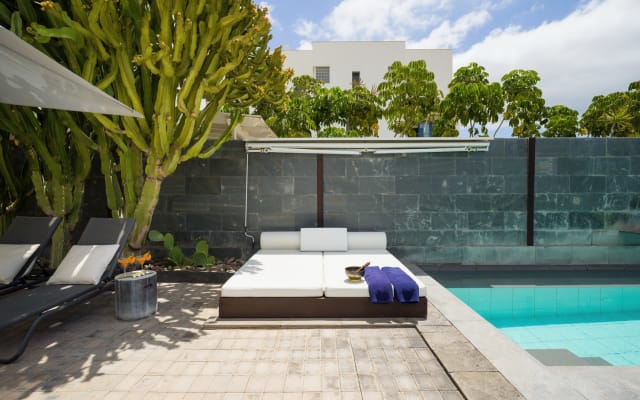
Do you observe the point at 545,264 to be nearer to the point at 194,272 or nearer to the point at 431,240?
the point at 431,240

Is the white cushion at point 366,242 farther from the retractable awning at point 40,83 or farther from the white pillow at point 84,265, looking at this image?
the retractable awning at point 40,83

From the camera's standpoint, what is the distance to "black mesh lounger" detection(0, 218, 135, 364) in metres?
3.33

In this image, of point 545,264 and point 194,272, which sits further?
point 545,264

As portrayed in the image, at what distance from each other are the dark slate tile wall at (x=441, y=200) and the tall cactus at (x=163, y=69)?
4.29 ft

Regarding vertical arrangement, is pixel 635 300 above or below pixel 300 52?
below

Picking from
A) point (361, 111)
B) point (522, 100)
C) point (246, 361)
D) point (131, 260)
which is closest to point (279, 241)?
point (131, 260)

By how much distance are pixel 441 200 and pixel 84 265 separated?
6.41 metres

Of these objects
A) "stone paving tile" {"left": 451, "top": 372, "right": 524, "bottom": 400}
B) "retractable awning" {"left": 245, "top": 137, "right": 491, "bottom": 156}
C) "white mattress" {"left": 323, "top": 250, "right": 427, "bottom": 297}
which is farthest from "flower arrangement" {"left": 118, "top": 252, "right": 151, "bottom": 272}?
"stone paving tile" {"left": 451, "top": 372, "right": 524, "bottom": 400}

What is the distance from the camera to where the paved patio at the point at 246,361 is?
2.76m

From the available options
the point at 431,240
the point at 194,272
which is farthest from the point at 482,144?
the point at 194,272

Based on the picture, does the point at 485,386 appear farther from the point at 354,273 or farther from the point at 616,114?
the point at 616,114

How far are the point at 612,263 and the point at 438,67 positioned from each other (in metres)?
28.4

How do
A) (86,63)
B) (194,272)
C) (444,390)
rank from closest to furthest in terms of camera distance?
(444,390)
(86,63)
(194,272)

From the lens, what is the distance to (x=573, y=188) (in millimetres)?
7176
